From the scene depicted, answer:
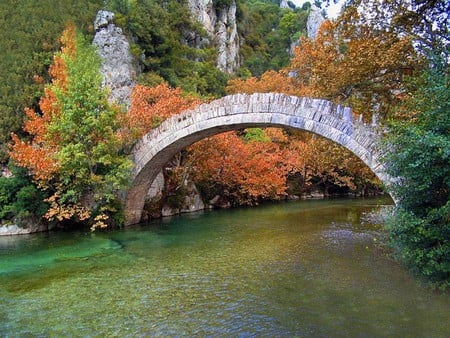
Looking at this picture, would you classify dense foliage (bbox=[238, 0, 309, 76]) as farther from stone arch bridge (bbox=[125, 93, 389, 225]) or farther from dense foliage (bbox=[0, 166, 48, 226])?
dense foliage (bbox=[0, 166, 48, 226])

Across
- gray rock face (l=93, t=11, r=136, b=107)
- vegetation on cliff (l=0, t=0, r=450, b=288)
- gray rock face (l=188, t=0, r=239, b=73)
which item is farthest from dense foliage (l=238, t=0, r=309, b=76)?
gray rock face (l=93, t=11, r=136, b=107)

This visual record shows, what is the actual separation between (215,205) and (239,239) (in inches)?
330

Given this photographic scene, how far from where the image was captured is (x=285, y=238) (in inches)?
429

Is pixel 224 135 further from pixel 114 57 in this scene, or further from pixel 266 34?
pixel 266 34

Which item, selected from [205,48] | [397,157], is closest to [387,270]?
[397,157]

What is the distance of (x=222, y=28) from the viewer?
3556 cm

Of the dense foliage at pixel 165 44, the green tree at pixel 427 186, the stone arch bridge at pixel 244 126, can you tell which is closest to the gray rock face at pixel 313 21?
the dense foliage at pixel 165 44

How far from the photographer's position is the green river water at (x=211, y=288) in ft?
16.4

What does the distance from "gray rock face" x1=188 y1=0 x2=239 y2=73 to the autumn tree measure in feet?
72.3

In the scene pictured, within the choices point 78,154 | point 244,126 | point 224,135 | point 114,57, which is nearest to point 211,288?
point 244,126

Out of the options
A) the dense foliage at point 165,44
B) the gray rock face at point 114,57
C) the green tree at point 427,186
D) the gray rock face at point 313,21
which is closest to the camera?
the green tree at point 427,186

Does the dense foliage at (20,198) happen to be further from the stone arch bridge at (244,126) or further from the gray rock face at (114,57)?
the gray rock face at (114,57)

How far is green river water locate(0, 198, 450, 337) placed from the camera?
16.4 ft

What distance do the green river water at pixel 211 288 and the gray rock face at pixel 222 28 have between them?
83.6 feet
